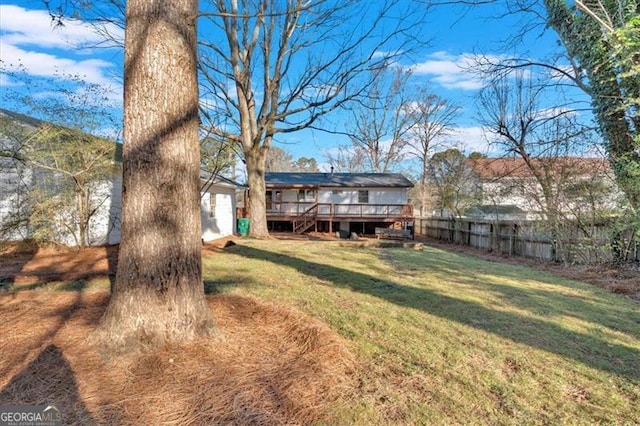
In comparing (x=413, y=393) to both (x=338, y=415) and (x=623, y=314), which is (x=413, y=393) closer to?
(x=338, y=415)

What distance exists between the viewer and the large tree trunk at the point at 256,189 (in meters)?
13.9

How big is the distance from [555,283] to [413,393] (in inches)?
244

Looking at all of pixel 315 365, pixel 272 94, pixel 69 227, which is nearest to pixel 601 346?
pixel 315 365

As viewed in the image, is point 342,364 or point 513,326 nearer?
point 342,364

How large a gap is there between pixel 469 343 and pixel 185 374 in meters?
2.41

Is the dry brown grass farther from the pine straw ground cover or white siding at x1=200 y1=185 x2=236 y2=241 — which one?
white siding at x1=200 y1=185 x2=236 y2=241

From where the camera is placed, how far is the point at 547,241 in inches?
428

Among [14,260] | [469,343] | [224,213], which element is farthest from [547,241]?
[14,260]

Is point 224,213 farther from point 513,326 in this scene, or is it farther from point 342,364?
point 342,364

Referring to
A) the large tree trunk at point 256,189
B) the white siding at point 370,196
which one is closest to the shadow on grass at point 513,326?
the large tree trunk at point 256,189

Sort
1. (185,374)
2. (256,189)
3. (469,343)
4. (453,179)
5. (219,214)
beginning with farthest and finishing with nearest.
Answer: (453,179)
(219,214)
(256,189)
(469,343)
(185,374)

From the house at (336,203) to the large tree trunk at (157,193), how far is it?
58.4 feet

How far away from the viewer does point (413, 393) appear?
7.38 feet

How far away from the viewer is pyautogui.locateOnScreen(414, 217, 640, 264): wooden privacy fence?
339 inches
